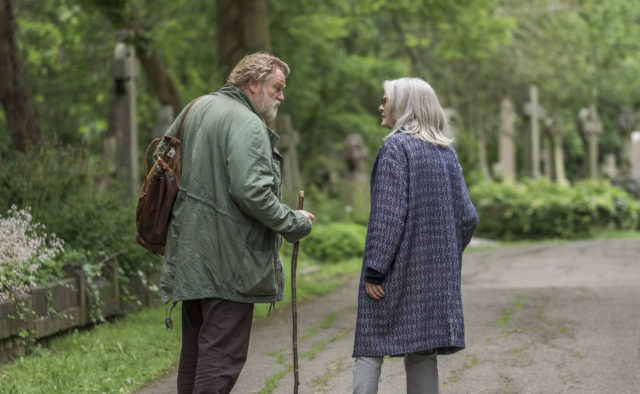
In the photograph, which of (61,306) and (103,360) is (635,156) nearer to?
(61,306)

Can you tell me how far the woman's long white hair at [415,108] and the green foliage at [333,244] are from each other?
9.66 meters

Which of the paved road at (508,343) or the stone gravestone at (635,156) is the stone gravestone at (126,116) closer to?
the paved road at (508,343)

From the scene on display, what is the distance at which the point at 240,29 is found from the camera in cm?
1341

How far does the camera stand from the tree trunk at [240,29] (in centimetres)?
1332

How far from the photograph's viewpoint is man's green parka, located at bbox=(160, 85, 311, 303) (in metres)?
3.89

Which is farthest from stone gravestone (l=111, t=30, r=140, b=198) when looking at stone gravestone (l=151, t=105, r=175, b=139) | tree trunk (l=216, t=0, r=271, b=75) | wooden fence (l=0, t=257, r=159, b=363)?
wooden fence (l=0, t=257, r=159, b=363)

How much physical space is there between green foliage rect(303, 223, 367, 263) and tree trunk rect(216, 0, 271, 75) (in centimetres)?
289

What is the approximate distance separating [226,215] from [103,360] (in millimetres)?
2664

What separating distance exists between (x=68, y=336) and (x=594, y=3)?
36.0 meters

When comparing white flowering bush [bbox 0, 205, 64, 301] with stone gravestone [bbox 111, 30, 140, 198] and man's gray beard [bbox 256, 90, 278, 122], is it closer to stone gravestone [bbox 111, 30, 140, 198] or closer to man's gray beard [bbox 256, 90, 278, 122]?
man's gray beard [bbox 256, 90, 278, 122]

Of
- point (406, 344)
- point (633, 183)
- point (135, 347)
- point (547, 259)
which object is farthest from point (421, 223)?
point (633, 183)

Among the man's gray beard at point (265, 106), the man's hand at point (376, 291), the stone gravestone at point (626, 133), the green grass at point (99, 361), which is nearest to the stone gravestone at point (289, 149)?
the green grass at point (99, 361)

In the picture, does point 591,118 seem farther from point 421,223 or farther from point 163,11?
point 421,223

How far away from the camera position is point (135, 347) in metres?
6.66
